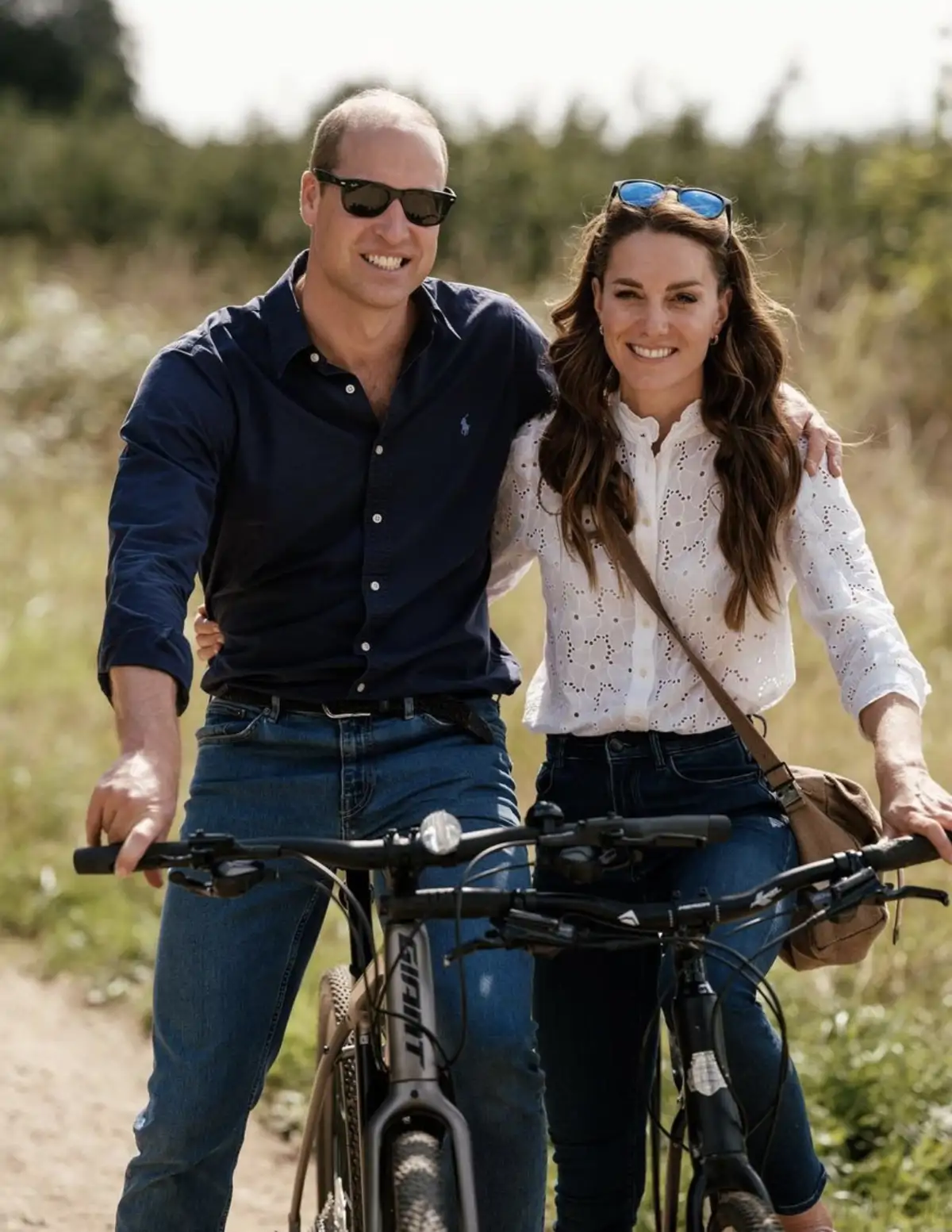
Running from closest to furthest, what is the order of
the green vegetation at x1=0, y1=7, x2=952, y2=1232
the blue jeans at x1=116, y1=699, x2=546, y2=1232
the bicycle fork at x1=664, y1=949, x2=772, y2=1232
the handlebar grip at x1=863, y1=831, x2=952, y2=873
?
the bicycle fork at x1=664, y1=949, x2=772, y2=1232 < the handlebar grip at x1=863, y1=831, x2=952, y2=873 < the blue jeans at x1=116, y1=699, x2=546, y2=1232 < the green vegetation at x1=0, y1=7, x2=952, y2=1232

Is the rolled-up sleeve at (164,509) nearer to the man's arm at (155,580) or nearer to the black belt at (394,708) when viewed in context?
the man's arm at (155,580)

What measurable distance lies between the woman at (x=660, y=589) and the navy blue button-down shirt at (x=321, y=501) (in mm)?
185

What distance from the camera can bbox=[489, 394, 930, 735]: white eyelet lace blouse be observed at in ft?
12.0

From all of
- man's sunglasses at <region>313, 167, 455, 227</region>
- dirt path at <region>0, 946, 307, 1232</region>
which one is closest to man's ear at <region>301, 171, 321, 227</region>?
man's sunglasses at <region>313, 167, 455, 227</region>

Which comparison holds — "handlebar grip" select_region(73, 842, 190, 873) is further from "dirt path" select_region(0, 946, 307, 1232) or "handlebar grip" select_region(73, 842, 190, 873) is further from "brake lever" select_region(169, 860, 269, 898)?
"dirt path" select_region(0, 946, 307, 1232)

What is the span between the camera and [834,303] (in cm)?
1412

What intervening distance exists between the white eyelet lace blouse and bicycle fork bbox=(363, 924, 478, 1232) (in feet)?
2.65

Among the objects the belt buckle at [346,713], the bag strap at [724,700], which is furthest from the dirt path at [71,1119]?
the bag strap at [724,700]

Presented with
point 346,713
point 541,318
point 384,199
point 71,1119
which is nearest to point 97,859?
point 346,713

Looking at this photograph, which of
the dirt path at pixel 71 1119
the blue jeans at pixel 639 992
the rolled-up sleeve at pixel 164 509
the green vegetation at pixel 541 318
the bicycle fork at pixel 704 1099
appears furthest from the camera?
the green vegetation at pixel 541 318

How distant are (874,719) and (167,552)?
4.39ft

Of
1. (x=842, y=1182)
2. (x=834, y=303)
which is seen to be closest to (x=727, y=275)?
(x=842, y=1182)

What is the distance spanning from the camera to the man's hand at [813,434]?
371cm

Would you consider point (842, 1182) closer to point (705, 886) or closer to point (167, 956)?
point (705, 886)
